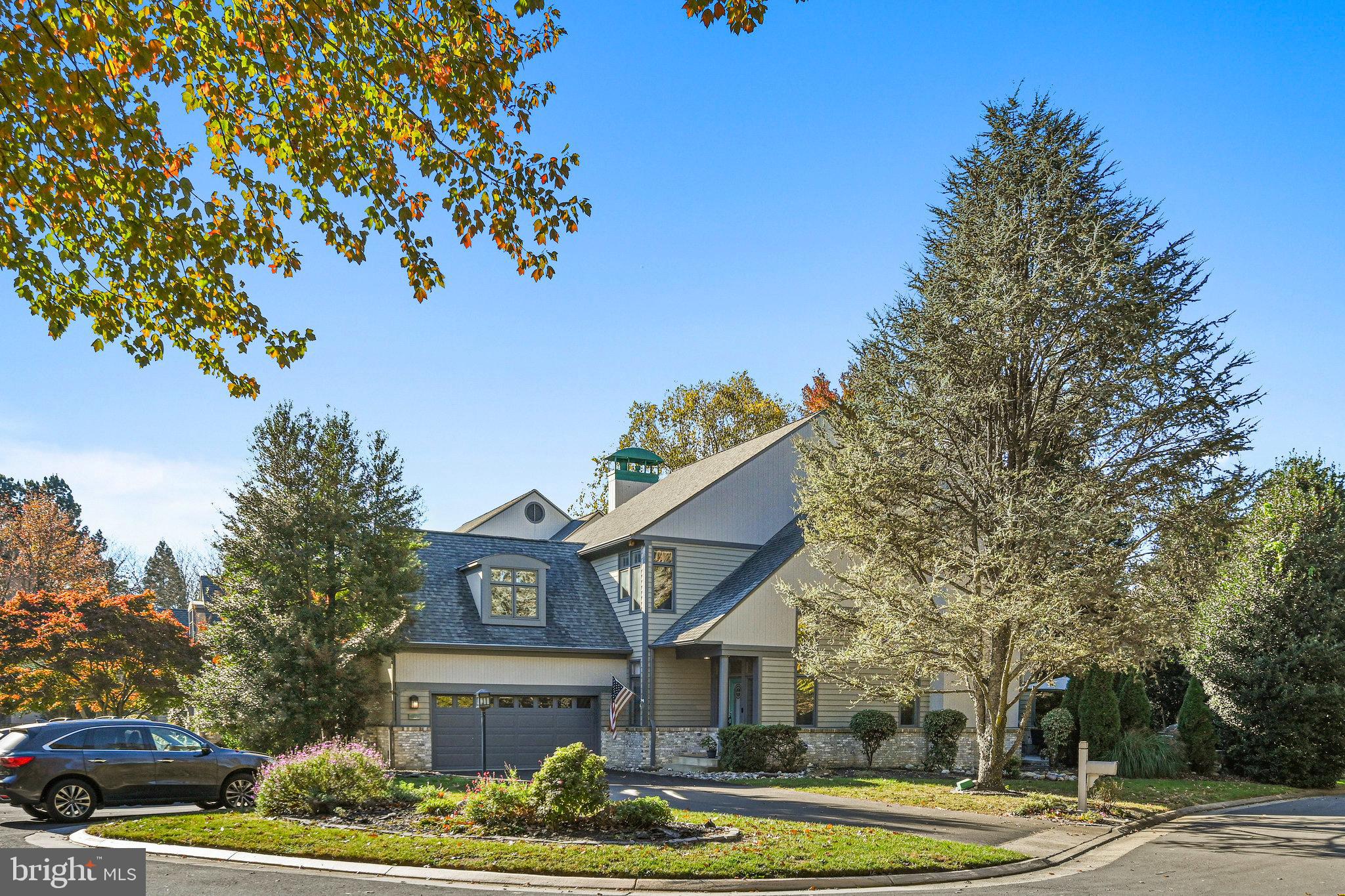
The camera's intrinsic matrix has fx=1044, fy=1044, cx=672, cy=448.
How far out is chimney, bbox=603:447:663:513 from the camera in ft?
117

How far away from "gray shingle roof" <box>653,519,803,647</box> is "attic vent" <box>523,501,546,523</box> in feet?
48.8

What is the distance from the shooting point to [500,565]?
26.0 meters

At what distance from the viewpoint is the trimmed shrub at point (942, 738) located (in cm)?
2556

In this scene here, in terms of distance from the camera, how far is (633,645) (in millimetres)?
26750

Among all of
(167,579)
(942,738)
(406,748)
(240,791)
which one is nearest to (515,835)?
(240,791)

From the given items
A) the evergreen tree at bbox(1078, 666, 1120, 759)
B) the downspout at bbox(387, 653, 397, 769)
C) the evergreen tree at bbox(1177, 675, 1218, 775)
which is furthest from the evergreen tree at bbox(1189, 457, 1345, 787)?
the downspout at bbox(387, 653, 397, 769)

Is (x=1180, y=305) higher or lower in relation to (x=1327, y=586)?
higher

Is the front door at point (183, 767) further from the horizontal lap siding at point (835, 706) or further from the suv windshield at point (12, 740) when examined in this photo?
the horizontal lap siding at point (835, 706)

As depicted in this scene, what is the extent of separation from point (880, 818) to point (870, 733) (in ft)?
34.6

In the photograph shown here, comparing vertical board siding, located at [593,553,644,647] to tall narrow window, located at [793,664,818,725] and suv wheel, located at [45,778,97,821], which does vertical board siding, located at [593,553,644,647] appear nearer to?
tall narrow window, located at [793,664,818,725]

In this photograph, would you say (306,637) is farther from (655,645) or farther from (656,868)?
(656,868)


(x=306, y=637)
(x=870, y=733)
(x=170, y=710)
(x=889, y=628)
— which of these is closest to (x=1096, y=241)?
(x=889, y=628)

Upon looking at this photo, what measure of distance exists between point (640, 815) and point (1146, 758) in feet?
49.8

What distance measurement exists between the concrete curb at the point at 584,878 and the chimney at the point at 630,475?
24265 millimetres
